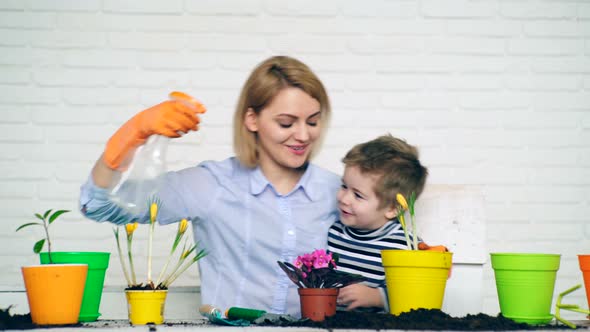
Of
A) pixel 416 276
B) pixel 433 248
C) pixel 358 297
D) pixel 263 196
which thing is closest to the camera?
pixel 416 276

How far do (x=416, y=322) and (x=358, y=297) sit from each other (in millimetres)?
441

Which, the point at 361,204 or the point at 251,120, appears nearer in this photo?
the point at 361,204

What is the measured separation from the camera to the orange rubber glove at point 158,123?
60.0 inches

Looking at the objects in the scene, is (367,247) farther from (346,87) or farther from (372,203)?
(346,87)

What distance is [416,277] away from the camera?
1465 mm

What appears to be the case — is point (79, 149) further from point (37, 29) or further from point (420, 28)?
point (420, 28)

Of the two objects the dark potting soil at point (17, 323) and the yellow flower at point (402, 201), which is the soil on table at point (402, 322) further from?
the yellow flower at point (402, 201)

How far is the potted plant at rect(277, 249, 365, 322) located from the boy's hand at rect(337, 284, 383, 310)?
320mm

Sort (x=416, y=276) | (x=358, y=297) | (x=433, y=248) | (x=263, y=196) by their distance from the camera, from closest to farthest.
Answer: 1. (x=416, y=276)
2. (x=433, y=248)
3. (x=358, y=297)
4. (x=263, y=196)

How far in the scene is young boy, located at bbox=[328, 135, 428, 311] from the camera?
79.4 inches

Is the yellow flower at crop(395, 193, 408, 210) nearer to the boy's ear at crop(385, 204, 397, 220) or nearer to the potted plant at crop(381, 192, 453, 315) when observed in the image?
the potted plant at crop(381, 192, 453, 315)

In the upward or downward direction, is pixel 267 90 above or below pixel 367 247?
above

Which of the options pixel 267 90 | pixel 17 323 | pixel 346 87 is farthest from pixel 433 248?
pixel 346 87

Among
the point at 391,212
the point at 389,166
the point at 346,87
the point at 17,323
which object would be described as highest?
the point at 346,87
